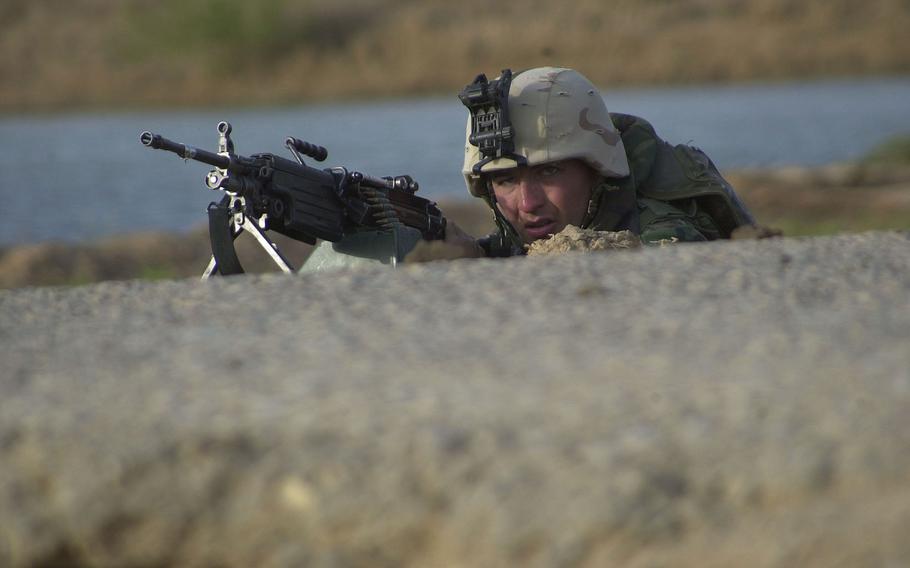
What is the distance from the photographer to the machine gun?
464 centimetres

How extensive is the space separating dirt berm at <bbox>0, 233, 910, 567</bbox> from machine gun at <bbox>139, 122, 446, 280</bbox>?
1391 millimetres

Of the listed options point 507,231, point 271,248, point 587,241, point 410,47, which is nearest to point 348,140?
point 410,47

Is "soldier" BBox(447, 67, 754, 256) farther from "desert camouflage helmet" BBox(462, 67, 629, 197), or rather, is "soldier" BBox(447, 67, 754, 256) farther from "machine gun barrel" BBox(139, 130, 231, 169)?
"machine gun barrel" BBox(139, 130, 231, 169)

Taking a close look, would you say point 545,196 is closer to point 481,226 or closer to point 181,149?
point 181,149

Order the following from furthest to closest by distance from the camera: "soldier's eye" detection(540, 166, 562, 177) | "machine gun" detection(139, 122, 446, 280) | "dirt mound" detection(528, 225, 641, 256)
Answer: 1. "soldier's eye" detection(540, 166, 562, 177)
2. "machine gun" detection(139, 122, 446, 280)
3. "dirt mound" detection(528, 225, 641, 256)

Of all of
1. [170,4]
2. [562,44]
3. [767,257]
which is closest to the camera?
[767,257]

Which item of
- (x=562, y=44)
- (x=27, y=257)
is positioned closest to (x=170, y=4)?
(x=562, y=44)

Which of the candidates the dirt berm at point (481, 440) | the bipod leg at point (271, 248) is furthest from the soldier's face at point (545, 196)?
the dirt berm at point (481, 440)

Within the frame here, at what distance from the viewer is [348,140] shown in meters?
21.1

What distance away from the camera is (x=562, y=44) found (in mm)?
30500

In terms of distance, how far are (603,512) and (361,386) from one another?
0.63 m

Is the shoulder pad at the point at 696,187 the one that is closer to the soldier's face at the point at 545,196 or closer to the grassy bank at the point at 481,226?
the soldier's face at the point at 545,196

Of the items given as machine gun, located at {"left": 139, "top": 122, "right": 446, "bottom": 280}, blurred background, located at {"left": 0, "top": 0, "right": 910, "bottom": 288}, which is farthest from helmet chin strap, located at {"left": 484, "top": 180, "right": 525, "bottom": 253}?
blurred background, located at {"left": 0, "top": 0, "right": 910, "bottom": 288}

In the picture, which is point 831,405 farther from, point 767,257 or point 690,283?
point 767,257
